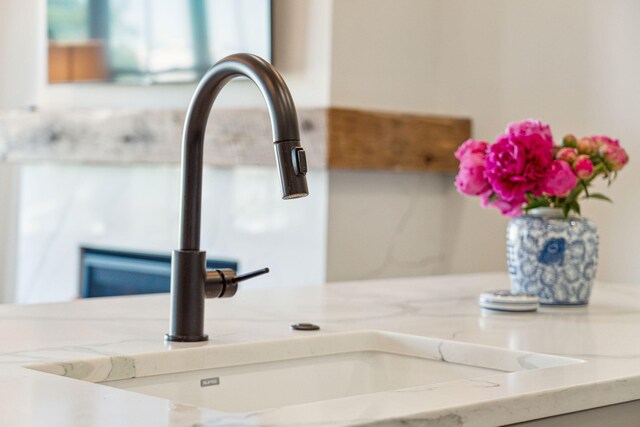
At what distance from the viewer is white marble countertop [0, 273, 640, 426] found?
893 mm

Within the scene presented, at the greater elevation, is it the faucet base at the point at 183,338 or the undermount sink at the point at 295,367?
the faucet base at the point at 183,338

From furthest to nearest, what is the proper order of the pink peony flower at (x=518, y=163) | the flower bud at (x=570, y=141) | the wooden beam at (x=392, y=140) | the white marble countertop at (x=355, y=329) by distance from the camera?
the wooden beam at (x=392, y=140) → the flower bud at (x=570, y=141) → the pink peony flower at (x=518, y=163) → the white marble countertop at (x=355, y=329)

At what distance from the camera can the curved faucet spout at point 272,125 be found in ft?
3.81

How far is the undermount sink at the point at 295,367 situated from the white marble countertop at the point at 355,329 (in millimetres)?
29

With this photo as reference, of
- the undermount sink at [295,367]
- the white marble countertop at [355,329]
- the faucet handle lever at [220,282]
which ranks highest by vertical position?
the faucet handle lever at [220,282]

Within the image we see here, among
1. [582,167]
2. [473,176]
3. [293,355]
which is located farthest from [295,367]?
[582,167]

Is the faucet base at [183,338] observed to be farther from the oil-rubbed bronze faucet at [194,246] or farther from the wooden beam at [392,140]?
the wooden beam at [392,140]

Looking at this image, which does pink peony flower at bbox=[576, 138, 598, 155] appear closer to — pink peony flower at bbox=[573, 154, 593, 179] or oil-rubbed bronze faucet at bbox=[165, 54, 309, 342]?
pink peony flower at bbox=[573, 154, 593, 179]

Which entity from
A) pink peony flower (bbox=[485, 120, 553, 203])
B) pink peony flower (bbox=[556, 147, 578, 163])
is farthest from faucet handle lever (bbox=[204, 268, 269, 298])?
pink peony flower (bbox=[556, 147, 578, 163])

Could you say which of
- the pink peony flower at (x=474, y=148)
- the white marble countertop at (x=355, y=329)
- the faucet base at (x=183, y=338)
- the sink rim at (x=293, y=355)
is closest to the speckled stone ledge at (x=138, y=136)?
the white marble countertop at (x=355, y=329)

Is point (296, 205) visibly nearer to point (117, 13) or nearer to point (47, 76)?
point (117, 13)

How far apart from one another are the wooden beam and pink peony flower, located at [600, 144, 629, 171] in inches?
52.0

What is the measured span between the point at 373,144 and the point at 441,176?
43cm

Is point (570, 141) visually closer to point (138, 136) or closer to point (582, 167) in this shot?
point (582, 167)
